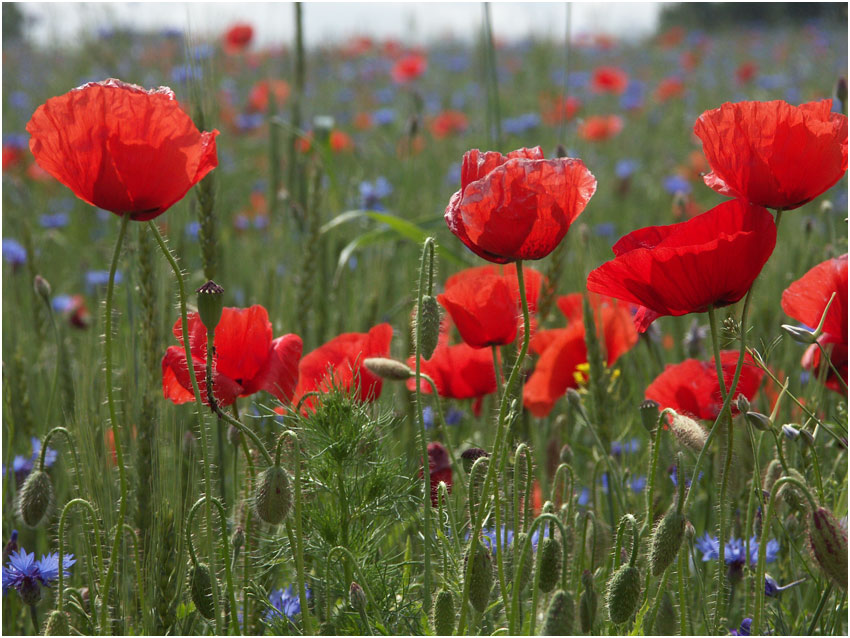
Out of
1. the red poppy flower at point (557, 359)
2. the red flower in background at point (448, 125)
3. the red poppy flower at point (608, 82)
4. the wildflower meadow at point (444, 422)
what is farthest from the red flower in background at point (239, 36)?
the red poppy flower at point (557, 359)

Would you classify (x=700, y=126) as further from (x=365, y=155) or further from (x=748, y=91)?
(x=748, y=91)

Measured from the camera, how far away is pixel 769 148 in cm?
91

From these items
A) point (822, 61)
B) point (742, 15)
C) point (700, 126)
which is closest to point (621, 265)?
point (700, 126)

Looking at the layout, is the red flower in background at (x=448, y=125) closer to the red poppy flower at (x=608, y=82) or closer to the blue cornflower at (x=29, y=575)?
the red poppy flower at (x=608, y=82)

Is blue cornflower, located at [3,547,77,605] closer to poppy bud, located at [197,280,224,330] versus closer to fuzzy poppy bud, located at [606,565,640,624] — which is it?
poppy bud, located at [197,280,224,330]

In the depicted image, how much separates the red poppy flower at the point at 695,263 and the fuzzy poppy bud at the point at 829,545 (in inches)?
8.6

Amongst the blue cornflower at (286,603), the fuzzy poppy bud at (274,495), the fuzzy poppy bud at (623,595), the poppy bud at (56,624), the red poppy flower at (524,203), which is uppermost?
the red poppy flower at (524,203)

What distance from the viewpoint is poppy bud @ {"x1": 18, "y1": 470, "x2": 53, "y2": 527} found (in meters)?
1.04

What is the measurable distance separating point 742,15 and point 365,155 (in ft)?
31.9

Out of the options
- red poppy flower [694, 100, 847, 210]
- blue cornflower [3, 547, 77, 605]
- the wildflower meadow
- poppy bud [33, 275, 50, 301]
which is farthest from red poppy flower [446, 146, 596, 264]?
poppy bud [33, 275, 50, 301]

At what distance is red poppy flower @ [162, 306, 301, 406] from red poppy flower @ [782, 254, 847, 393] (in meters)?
0.60

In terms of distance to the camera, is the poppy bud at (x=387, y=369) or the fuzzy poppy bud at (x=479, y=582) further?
the poppy bud at (x=387, y=369)

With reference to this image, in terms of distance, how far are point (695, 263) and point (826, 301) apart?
30 cm

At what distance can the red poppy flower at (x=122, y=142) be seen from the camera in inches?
35.1
